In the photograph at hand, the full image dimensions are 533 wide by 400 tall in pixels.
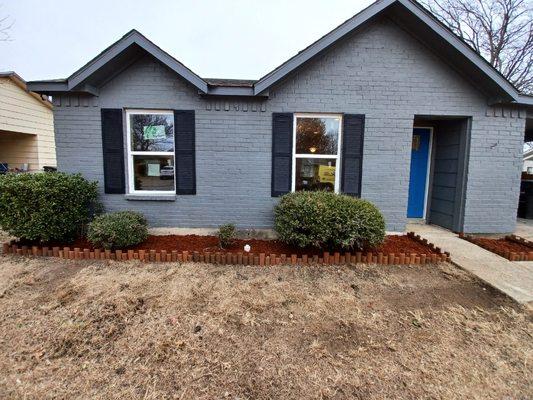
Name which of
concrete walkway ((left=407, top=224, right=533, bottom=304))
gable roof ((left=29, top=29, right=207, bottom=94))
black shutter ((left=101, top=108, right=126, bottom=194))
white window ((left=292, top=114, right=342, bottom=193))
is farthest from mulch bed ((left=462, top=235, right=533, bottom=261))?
black shutter ((left=101, top=108, right=126, bottom=194))

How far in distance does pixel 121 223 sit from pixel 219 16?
14304 millimetres

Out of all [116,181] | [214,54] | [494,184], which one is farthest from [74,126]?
[214,54]

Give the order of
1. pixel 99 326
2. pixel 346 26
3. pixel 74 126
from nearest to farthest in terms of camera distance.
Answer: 1. pixel 99 326
2. pixel 346 26
3. pixel 74 126

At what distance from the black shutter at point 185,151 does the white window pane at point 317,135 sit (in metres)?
2.27

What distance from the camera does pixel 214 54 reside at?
22.5 metres

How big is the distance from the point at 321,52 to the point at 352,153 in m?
2.12

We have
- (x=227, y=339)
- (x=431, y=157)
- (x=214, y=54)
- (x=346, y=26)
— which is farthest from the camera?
(x=214, y=54)

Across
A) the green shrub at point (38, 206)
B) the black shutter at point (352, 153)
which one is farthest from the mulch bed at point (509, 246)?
the green shrub at point (38, 206)

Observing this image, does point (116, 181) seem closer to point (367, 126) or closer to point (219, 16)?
point (367, 126)

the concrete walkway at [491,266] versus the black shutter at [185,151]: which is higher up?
the black shutter at [185,151]

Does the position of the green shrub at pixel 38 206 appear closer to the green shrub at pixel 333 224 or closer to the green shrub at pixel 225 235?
the green shrub at pixel 225 235

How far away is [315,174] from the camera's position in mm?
5969

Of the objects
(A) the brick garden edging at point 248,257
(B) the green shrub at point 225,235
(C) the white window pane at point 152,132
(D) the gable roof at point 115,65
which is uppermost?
(D) the gable roof at point 115,65

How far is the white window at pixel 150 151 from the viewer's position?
5.76 meters
